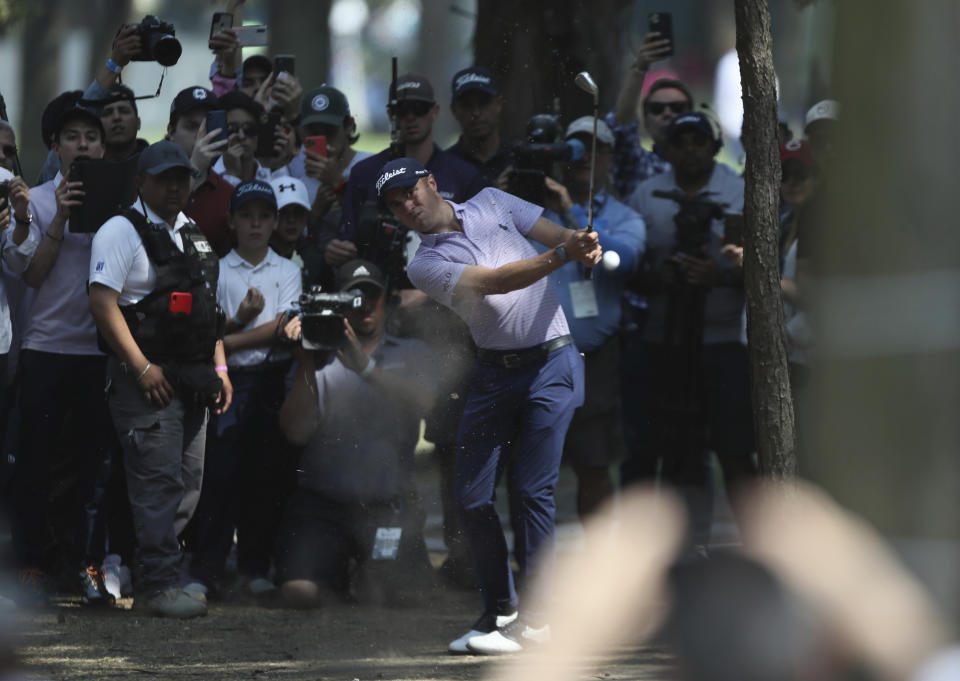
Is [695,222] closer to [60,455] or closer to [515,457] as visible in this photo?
[515,457]

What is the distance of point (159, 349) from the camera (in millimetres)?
6637

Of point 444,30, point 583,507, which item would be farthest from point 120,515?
point 444,30

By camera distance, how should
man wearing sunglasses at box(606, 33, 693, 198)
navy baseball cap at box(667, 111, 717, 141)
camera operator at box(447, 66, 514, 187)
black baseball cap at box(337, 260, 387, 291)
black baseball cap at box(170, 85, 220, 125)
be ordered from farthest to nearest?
man wearing sunglasses at box(606, 33, 693, 198)
navy baseball cap at box(667, 111, 717, 141)
black baseball cap at box(170, 85, 220, 125)
camera operator at box(447, 66, 514, 187)
black baseball cap at box(337, 260, 387, 291)

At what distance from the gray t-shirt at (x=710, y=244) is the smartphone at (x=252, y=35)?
6.95 ft

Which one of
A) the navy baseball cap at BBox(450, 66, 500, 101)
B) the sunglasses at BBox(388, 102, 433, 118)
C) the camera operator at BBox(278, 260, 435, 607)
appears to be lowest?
the camera operator at BBox(278, 260, 435, 607)

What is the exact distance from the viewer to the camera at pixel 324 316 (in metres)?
6.67

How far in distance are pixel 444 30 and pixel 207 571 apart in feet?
22.1

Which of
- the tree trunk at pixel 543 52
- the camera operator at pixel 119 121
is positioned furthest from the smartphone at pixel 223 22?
the tree trunk at pixel 543 52

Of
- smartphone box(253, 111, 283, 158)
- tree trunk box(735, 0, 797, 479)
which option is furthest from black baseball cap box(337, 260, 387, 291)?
tree trunk box(735, 0, 797, 479)

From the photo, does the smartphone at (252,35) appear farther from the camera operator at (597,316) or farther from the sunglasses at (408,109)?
the camera operator at (597,316)

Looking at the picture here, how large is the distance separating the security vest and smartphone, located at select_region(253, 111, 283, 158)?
1157mm

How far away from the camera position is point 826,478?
2705 millimetres

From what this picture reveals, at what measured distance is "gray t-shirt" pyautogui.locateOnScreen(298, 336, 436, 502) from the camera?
6.92 m

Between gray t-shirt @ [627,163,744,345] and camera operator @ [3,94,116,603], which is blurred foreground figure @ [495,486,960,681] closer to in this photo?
camera operator @ [3,94,116,603]
